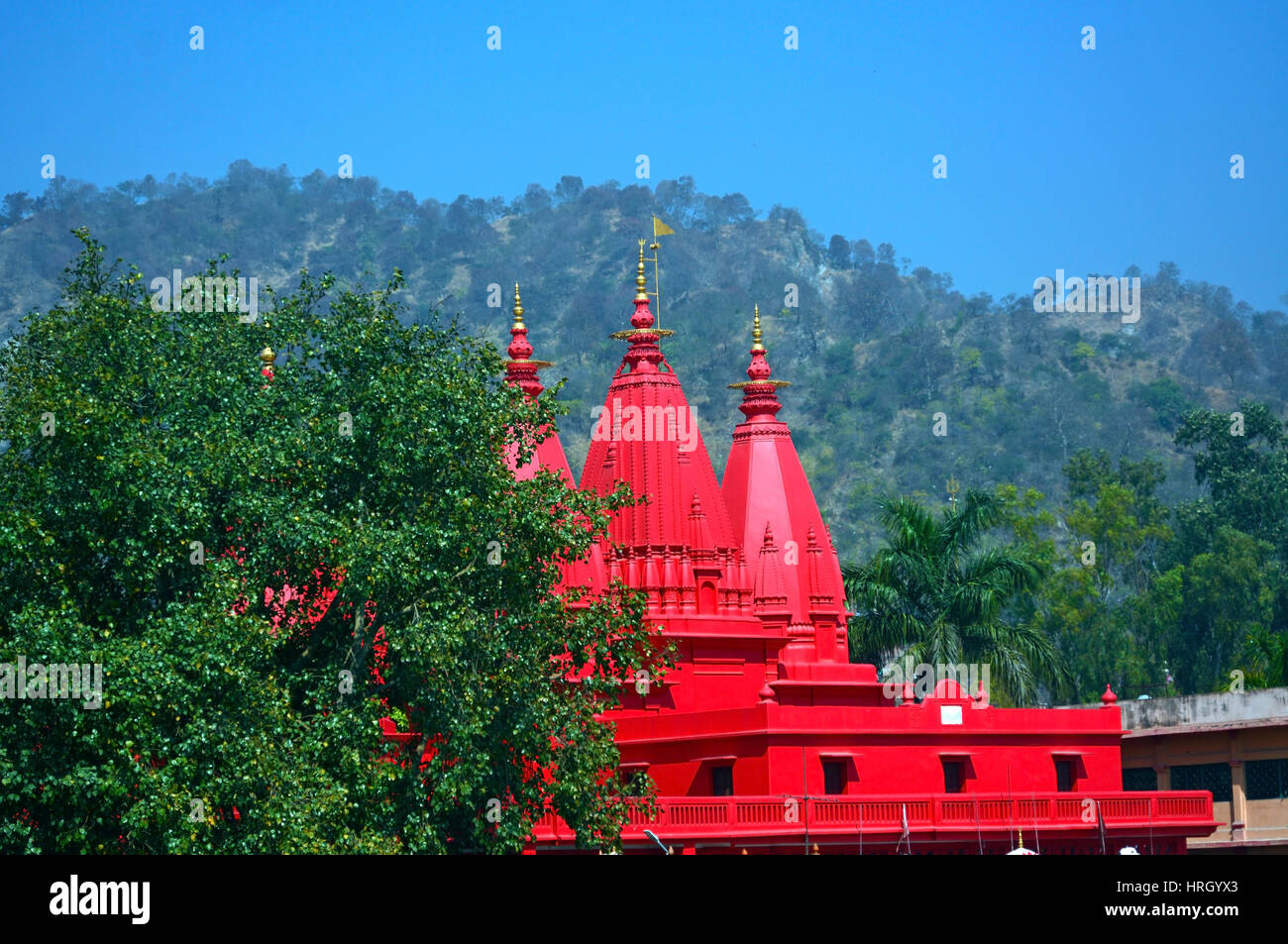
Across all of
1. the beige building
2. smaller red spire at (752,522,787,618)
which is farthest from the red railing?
smaller red spire at (752,522,787,618)

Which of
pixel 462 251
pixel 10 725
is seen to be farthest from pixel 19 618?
pixel 462 251

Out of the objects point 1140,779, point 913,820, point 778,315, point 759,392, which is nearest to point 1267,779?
point 1140,779

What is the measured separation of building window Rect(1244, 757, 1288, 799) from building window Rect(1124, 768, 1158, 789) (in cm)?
263

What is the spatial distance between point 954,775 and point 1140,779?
30.2 feet

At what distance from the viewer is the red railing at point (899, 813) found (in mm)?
25078

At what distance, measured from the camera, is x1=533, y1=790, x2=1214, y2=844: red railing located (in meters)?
25.1

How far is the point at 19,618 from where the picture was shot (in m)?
18.6

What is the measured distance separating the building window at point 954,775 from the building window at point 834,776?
2266 millimetres

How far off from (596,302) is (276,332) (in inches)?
5130

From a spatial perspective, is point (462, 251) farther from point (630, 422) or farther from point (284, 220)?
point (630, 422)

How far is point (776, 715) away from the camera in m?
26.4

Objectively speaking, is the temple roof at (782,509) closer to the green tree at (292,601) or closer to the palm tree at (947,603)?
the palm tree at (947,603)

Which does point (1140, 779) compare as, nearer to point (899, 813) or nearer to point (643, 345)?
point (899, 813)

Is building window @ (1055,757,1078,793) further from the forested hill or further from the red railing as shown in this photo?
the forested hill
